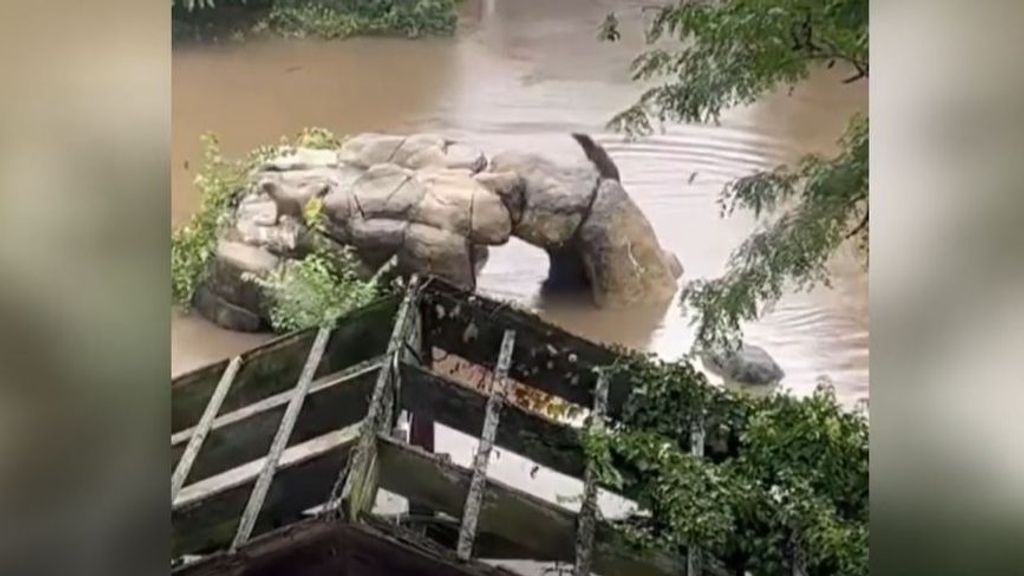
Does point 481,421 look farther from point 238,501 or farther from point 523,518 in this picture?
point 238,501

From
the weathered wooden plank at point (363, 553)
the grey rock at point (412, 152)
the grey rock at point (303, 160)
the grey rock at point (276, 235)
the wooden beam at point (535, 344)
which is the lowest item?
the weathered wooden plank at point (363, 553)

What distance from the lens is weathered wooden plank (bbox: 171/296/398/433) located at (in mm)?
2035

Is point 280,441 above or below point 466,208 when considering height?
below

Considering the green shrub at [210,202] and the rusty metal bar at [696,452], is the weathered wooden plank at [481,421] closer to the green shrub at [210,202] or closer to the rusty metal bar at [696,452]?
the rusty metal bar at [696,452]

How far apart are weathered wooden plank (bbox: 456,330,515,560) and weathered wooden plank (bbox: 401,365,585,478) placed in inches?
0.5

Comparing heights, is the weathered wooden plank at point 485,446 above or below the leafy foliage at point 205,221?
below

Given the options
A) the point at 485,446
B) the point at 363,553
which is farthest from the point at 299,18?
the point at 363,553

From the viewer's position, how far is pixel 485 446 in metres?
2.04

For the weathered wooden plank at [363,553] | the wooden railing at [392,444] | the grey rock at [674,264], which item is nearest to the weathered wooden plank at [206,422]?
the wooden railing at [392,444]

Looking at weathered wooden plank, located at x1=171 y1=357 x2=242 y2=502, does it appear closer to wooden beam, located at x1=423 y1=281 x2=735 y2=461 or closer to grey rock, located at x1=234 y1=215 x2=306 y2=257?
grey rock, located at x1=234 y1=215 x2=306 y2=257
